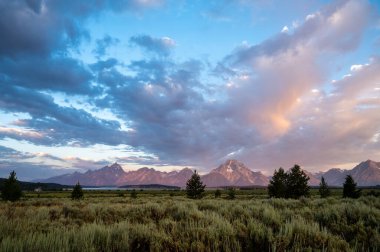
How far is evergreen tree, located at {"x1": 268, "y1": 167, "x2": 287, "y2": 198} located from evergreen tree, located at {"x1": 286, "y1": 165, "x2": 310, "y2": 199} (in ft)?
2.28

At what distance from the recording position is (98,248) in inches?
227

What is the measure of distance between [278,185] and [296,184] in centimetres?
307

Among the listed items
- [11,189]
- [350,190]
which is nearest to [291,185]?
[350,190]

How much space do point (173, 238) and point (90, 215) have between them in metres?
7.85

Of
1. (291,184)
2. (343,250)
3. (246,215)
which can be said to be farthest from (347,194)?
(343,250)

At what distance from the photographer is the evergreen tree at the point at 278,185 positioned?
2063 inches

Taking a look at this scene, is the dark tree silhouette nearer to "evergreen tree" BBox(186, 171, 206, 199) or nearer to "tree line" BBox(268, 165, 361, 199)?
"tree line" BBox(268, 165, 361, 199)

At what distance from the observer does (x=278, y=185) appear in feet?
174

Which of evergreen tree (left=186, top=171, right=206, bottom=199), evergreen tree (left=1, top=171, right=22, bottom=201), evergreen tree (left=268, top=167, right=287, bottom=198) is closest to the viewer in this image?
evergreen tree (left=1, top=171, right=22, bottom=201)

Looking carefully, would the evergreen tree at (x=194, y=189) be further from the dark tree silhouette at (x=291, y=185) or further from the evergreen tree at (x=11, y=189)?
the evergreen tree at (x=11, y=189)

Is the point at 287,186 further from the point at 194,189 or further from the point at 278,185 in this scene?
the point at 194,189

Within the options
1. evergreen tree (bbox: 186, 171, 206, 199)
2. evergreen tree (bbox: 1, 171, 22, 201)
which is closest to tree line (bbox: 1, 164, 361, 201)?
evergreen tree (bbox: 1, 171, 22, 201)

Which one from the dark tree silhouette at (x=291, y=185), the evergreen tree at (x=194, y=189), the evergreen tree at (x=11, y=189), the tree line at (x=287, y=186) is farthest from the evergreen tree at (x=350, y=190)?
the evergreen tree at (x=11, y=189)

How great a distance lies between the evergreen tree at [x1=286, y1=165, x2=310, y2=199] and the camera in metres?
51.2
